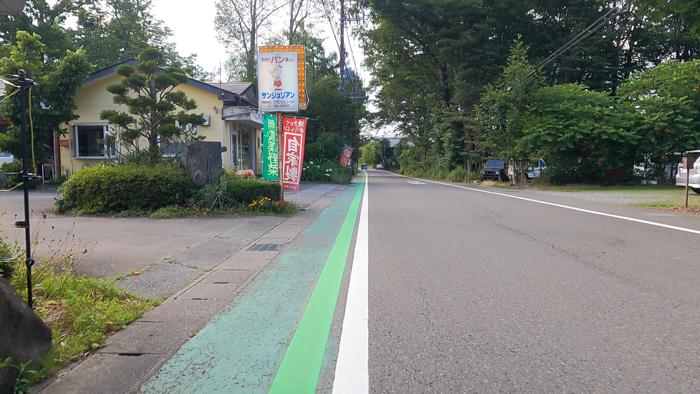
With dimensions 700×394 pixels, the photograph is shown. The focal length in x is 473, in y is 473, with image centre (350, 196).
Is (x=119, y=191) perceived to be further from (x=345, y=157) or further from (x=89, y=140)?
(x=345, y=157)

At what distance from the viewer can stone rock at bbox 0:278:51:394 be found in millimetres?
2654

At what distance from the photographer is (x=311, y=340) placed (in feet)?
11.7

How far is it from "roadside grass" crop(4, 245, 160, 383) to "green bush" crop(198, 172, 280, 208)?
240 inches

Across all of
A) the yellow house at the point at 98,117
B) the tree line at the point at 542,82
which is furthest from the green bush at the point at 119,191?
the tree line at the point at 542,82

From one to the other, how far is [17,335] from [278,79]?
9869 millimetres

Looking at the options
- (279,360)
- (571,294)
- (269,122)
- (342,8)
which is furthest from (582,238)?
(342,8)

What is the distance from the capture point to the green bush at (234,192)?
11.0 metres

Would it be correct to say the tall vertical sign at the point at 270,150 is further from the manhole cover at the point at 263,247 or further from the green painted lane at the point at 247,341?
the green painted lane at the point at 247,341

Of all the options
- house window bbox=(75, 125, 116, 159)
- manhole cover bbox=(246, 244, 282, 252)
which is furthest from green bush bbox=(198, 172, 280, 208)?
house window bbox=(75, 125, 116, 159)

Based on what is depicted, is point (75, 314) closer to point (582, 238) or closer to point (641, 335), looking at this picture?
point (641, 335)

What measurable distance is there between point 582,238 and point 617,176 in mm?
20432

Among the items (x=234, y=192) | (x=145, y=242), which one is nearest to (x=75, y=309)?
(x=145, y=242)

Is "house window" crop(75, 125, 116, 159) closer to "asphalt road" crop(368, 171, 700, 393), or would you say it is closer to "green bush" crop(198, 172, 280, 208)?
"green bush" crop(198, 172, 280, 208)

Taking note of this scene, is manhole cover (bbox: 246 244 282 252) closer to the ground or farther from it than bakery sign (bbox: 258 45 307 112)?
closer to the ground
